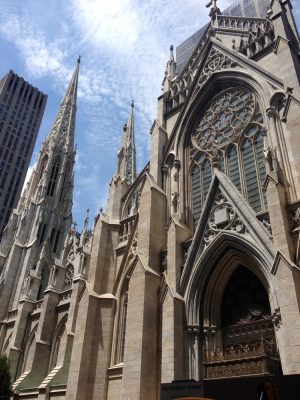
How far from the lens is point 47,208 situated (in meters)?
43.3

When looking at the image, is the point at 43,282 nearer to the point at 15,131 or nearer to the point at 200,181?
the point at 200,181

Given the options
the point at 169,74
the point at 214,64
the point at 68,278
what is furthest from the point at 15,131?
the point at 214,64

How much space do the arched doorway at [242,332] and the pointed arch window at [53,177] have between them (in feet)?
114

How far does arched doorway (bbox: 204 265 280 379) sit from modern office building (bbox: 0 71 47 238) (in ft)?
192

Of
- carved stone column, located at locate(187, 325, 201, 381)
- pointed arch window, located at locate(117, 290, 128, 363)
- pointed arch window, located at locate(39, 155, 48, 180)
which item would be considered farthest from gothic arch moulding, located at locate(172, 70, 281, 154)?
pointed arch window, located at locate(39, 155, 48, 180)

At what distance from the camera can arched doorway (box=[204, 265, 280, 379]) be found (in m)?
11.2

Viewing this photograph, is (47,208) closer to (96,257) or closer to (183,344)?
(96,257)

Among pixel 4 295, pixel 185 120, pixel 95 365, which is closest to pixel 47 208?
pixel 4 295

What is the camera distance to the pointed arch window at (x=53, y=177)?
4645 cm

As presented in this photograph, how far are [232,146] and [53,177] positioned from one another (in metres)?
34.0

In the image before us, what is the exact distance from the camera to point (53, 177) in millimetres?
48250

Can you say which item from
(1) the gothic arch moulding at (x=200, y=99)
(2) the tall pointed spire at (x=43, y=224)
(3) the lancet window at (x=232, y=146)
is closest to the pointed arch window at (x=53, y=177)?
(2) the tall pointed spire at (x=43, y=224)

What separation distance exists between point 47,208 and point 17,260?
7753 mm

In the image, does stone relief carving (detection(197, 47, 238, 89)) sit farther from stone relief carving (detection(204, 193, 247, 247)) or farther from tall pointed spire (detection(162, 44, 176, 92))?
stone relief carving (detection(204, 193, 247, 247))
